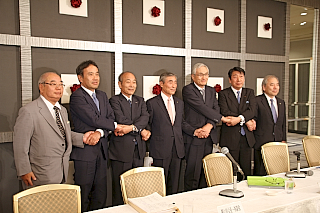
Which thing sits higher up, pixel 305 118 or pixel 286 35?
pixel 286 35

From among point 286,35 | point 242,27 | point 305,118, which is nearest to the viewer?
point 242,27

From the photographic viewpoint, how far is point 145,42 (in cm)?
477

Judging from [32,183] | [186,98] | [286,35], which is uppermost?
[286,35]

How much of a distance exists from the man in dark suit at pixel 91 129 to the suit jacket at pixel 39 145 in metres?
0.34

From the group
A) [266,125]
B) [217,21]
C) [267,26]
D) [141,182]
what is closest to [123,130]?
[141,182]

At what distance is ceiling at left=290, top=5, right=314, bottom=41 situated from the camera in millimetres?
6695

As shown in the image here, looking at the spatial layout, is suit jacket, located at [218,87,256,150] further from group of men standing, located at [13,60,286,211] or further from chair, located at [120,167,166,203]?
chair, located at [120,167,166,203]

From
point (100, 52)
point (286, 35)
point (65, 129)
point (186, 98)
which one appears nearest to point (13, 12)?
point (100, 52)

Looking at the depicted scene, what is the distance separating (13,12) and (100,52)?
3.82 ft

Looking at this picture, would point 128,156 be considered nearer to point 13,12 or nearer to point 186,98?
A: point 186,98

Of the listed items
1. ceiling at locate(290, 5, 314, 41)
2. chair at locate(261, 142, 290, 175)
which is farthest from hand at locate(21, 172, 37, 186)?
ceiling at locate(290, 5, 314, 41)

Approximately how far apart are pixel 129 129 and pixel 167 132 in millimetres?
555

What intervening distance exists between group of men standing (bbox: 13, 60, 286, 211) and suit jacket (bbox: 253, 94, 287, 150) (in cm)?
1

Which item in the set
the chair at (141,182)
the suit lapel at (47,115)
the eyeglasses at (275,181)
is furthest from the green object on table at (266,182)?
the suit lapel at (47,115)
